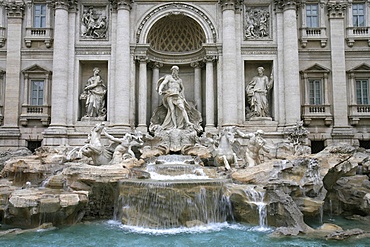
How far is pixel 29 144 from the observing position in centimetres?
1978

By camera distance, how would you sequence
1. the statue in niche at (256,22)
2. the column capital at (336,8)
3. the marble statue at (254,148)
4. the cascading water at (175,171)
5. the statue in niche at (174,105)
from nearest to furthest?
the cascading water at (175,171)
the marble statue at (254,148)
the statue in niche at (174,105)
the statue in niche at (256,22)
the column capital at (336,8)

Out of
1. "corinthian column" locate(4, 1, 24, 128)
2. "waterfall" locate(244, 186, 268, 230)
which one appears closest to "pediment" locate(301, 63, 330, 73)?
"waterfall" locate(244, 186, 268, 230)

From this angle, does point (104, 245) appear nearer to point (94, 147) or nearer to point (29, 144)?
point (94, 147)

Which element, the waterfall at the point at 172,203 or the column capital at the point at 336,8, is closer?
the waterfall at the point at 172,203

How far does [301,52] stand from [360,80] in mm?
4048

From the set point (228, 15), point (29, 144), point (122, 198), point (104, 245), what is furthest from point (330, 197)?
point (29, 144)

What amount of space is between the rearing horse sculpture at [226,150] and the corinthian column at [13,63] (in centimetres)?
1224

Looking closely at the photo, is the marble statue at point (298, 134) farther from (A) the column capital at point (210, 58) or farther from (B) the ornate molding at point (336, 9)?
(B) the ornate molding at point (336, 9)

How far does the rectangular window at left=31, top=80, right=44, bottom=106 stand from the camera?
19.9 m

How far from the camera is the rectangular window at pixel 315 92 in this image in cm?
1992

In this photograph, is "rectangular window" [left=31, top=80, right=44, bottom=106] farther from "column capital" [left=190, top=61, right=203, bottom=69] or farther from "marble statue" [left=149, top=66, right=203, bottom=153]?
"column capital" [left=190, top=61, right=203, bottom=69]

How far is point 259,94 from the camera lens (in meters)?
19.1

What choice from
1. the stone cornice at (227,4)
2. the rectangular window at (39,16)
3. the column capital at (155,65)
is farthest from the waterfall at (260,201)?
the rectangular window at (39,16)

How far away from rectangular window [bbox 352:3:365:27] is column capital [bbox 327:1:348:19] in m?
0.96
